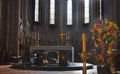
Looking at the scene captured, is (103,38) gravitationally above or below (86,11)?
below

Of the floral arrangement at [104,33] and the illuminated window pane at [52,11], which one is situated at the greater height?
the illuminated window pane at [52,11]

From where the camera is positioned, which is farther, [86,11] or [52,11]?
[52,11]

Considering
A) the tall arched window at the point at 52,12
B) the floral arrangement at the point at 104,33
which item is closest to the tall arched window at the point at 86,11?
the tall arched window at the point at 52,12

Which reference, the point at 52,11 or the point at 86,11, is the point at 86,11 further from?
the point at 52,11

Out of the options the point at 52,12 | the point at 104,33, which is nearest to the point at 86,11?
the point at 52,12

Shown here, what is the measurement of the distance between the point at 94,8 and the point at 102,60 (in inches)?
553

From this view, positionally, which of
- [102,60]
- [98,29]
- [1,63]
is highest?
[98,29]

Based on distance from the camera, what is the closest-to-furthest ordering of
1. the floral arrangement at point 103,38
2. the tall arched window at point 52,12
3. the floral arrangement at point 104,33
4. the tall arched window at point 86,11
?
the floral arrangement at point 103,38, the floral arrangement at point 104,33, the tall arched window at point 86,11, the tall arched window at point 52,12

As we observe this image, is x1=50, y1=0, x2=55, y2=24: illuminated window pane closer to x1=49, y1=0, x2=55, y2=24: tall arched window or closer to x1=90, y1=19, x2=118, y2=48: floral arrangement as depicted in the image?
x1=49, y1=0, x2=55, y2=24: tall arched window

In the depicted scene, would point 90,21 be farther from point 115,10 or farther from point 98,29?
point 98,29

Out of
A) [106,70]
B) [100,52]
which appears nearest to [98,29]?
[100,52]

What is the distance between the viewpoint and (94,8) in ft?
59.4

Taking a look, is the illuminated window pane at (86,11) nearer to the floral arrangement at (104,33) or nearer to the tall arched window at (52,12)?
the tall arched window at (52,12)

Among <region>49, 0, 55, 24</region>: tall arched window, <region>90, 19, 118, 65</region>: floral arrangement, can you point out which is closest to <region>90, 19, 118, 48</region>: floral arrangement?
<region>90, 19, 118, 65</region>: floral arrangement
